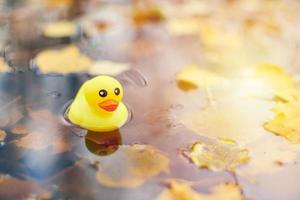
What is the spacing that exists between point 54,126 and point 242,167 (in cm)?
32

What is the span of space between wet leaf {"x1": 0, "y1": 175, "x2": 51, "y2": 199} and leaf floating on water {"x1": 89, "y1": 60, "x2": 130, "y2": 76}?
354mm

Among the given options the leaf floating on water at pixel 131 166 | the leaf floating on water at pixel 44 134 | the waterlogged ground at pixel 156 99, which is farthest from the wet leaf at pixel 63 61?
the leaf floating on water at pixel 131 166

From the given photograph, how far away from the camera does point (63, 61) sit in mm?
1076

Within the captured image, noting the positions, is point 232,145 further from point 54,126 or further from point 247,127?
point 54,126

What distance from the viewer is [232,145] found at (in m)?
0.83

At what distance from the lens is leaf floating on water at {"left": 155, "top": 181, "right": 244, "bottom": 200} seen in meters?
0.72

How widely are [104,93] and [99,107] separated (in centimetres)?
3

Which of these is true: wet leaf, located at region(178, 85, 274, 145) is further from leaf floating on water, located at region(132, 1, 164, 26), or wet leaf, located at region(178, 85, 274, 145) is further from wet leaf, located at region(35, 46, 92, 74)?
leaf floating on water, located at region(132, 1, 164, 26)

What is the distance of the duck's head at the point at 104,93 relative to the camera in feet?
2.64

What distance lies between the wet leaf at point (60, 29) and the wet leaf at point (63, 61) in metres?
0.08

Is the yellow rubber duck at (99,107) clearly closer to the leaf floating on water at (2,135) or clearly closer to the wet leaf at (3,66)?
the leaf floating on water at (2,135)

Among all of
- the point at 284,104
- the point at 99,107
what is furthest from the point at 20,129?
the point at 284,104

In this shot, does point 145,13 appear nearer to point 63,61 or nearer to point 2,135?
point 63,61

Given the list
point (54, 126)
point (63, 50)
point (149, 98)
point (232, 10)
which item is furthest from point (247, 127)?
point (232, 10)
